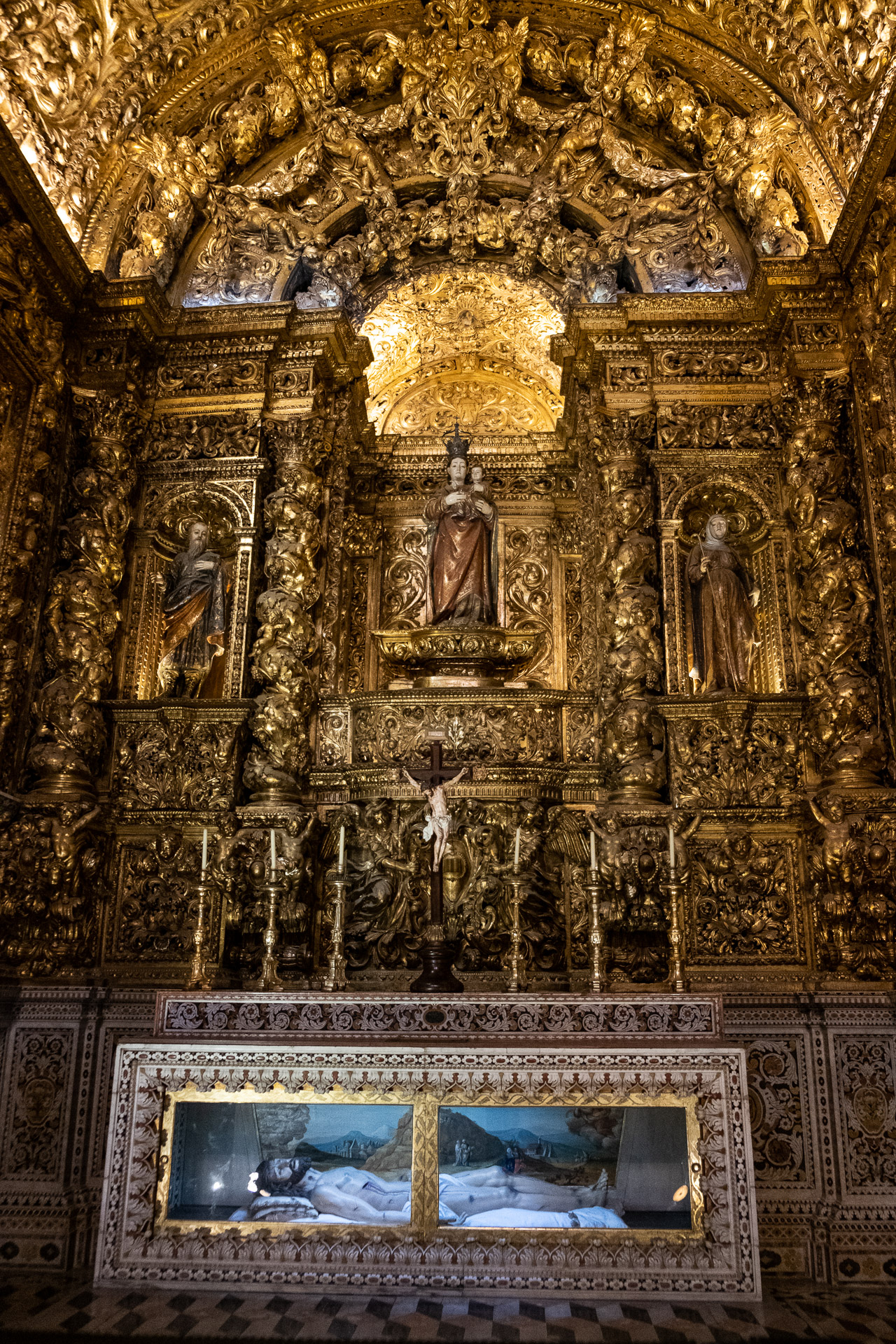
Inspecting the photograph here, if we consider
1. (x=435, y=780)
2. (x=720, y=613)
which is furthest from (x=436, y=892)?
(x=720, y=613)

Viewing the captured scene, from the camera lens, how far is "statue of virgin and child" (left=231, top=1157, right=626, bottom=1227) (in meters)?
5.71

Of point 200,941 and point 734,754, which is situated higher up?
point 734,754

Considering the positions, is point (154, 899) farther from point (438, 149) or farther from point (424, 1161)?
point (438, 149)

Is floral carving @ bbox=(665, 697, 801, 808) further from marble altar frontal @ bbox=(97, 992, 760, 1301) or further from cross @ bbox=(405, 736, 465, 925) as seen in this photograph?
marble altar frontal @ bbox=(97, 992, 760, 1301)

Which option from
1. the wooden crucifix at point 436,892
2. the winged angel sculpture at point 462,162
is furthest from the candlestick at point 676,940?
the winged angel sculpture at point 462,162

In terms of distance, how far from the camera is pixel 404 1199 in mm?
5789

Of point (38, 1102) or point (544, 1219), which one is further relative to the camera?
point (38, 1102)

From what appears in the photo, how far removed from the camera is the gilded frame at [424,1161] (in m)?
5.64

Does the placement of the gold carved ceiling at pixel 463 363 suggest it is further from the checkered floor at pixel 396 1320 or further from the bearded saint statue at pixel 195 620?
the checkered floor at pixel 396 1320

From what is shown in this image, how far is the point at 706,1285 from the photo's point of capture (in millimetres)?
5500

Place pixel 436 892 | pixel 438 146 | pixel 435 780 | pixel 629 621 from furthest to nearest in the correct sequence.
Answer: pixel 438 146, pixel 629 621, pixel 435 780, pixel 436 892

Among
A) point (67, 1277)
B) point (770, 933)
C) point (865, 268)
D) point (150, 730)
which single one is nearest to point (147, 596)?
point (150, 730)

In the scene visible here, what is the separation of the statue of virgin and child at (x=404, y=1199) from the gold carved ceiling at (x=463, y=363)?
27.1 feet

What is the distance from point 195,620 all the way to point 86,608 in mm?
1183
